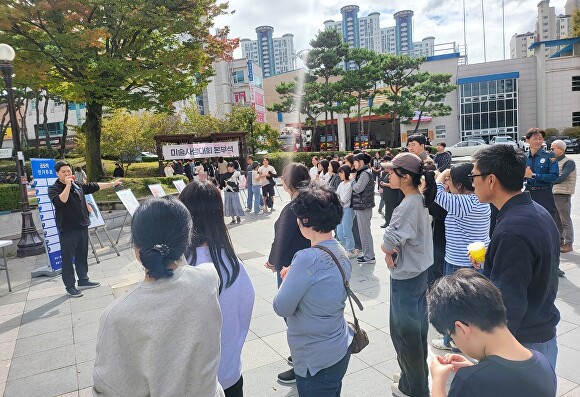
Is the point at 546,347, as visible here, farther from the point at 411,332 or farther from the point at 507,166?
the point at 411,332

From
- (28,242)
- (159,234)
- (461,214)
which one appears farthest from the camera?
(28,242)

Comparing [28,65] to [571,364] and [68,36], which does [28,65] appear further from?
[571,364]

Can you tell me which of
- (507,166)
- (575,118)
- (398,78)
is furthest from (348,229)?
(575,118)

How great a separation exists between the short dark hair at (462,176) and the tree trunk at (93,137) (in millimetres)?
14799

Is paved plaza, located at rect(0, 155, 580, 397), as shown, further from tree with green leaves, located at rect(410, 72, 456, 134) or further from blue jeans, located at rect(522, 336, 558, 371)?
tree with green leaves, located at rect(410, 72, 456, 134)

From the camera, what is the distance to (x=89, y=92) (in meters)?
13.8

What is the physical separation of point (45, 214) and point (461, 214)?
662 centimetres

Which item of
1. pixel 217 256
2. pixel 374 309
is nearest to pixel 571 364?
pixel 374 309

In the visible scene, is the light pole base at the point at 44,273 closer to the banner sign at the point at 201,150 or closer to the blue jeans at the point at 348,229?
→ the blue jeans at the point at 348,229

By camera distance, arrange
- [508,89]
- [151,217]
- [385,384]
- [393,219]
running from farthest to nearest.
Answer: [508,89], [385,384], [393,219], [151,217]

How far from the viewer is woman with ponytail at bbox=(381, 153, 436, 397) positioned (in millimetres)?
2807

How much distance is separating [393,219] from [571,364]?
2051 mm

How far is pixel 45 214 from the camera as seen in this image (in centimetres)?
694

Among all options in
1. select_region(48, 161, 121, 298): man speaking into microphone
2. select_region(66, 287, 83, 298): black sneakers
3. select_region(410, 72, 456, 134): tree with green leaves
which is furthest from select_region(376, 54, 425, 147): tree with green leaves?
select_region(66, 287, 83, 298): black sneakers
